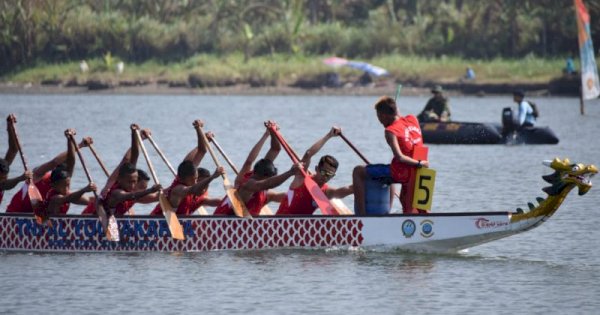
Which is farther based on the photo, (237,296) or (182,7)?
(182,7)

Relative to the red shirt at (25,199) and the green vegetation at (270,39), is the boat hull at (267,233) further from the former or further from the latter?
the green vegetation at (270,39)

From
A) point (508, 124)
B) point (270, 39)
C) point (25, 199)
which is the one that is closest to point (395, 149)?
point (25, 199)

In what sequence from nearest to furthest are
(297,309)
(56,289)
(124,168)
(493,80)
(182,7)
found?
(297,309) → (56,289) → (124,168) → (493,80) → (182,7)

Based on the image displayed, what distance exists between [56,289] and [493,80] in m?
50.4

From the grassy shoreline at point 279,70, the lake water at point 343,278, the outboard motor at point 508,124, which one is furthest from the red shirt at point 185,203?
the grassy shoreline at point 279,70

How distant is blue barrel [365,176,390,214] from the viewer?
19172 millimetres

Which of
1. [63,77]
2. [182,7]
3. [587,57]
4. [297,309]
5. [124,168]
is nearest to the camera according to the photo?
[297,309]

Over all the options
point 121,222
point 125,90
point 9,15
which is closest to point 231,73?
point 125,90

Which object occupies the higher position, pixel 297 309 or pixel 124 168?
pixel 124 168

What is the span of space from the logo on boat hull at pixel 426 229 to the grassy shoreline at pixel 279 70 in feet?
153

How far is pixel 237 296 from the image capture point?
17734 millimetres

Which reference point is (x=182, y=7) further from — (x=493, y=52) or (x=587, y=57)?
(x=587, y=57)

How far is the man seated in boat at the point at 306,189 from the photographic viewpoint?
773 inches

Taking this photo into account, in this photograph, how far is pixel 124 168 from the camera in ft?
64.1
